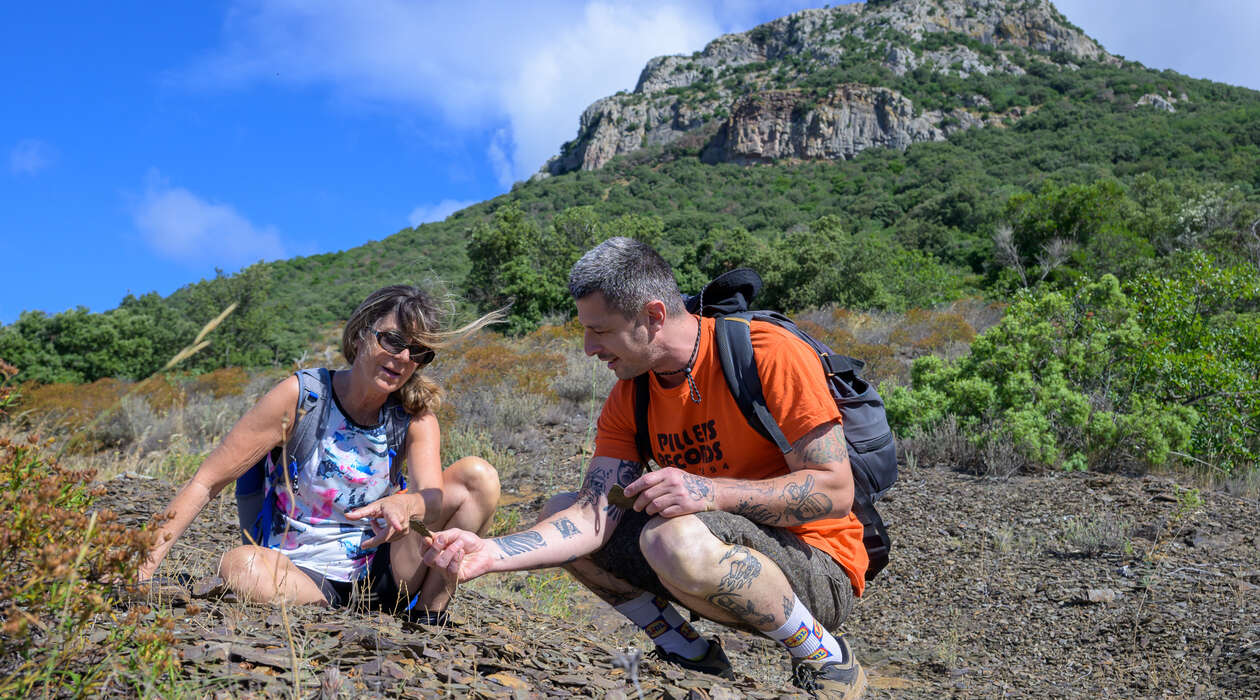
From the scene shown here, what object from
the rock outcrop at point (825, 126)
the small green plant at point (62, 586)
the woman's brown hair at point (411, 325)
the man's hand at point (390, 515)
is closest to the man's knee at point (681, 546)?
the man's hand at point (390, 515)

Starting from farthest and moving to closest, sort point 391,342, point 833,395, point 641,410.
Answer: point 641,410
point 391,342
point 833,395

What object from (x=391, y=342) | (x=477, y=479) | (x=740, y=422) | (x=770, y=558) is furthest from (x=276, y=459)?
(x=770, y=558)

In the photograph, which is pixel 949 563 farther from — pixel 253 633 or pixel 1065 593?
pixel 253 633

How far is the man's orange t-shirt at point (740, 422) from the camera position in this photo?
8.13 feet

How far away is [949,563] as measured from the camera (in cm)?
456

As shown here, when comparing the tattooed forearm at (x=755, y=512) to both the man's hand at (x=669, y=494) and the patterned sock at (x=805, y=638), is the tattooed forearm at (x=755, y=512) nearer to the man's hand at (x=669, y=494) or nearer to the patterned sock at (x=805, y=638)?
the man's hand at (x=669, y=494)

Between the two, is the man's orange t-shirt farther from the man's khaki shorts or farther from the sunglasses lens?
the sunglasses lens

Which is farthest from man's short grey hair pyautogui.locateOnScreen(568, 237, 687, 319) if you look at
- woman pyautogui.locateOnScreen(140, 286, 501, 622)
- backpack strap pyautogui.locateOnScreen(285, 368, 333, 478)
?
backpack strap pyautogui.locateOnScreen(285, 368, 333, 478)

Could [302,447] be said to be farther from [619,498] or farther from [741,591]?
[741,591]

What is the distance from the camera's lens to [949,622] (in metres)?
3.97

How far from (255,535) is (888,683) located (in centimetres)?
259

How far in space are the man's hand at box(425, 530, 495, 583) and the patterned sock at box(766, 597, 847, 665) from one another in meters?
0.95

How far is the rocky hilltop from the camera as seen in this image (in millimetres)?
62688

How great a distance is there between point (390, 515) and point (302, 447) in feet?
1.64
